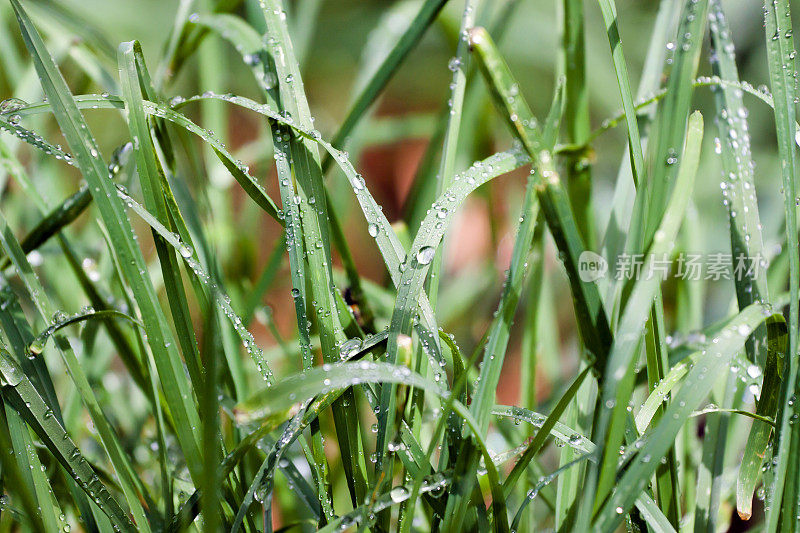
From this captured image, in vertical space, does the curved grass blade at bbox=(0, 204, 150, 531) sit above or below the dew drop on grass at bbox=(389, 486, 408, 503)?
above

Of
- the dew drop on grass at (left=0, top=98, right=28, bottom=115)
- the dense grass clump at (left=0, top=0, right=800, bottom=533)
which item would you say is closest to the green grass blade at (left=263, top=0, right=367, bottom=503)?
the dense grass clump at (left=0, top=0, right=800, bottom=533)

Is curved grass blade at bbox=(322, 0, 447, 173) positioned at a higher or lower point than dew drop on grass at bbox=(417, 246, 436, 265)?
higher

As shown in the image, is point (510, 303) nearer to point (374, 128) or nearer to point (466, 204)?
point (374, 128)

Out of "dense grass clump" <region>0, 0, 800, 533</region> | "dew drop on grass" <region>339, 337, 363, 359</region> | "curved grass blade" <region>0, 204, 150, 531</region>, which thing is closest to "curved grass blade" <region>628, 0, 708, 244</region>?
"dense grass clump" <region>0, 0, 800, 533</region>

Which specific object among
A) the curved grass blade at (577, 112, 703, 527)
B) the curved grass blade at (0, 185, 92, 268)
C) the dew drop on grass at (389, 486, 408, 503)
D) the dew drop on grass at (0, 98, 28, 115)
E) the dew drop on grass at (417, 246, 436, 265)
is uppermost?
the dew drop on grass at (0, 98, 28, 115)

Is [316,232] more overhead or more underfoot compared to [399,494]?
more overhead

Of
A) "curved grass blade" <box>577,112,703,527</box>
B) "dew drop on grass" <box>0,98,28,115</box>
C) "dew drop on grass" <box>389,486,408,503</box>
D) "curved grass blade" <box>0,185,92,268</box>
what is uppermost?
"dew drop on grass" <box>0,98,28,115</box>

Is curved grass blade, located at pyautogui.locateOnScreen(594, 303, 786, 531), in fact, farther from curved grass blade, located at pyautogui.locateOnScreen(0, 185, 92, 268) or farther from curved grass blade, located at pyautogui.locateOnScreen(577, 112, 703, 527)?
curved grass blade, located at pyautogui.locateOnScreen(0, 185, 92, 268)

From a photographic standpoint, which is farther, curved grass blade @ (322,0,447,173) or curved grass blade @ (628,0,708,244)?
curved grass blade @ (322,0,447,173)

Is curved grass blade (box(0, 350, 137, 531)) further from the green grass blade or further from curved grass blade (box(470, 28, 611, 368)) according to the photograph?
curved grass blade (box(470, 28, 611, 368))

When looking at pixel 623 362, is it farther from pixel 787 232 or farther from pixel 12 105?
pixel 12 105

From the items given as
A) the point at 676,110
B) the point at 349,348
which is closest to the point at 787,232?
the point at 676,110

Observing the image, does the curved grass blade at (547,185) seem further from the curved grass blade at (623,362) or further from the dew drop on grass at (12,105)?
the dew drop on grass at (12,105)
